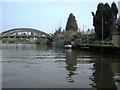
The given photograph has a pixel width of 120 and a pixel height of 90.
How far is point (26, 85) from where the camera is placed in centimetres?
1470

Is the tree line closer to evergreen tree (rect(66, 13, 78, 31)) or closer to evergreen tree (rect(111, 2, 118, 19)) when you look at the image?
evergreen tree (rect(111, 2, 118, 19))

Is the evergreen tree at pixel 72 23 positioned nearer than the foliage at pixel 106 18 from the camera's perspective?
No

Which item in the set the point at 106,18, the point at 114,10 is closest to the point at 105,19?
the point at 106,18

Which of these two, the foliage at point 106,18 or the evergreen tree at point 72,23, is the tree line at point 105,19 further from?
the evergreen tree at point 72,23

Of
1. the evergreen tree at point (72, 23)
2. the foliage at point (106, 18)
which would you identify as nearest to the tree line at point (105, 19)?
the foliage at point (106, 18)

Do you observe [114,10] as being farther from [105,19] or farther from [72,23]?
[72,23]

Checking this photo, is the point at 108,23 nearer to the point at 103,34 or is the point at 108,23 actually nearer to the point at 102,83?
the point at 103,34

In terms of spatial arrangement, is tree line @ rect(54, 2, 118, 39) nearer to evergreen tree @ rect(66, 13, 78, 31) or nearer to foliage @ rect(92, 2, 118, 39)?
foliage @ rect(92, 2, 118, 39)

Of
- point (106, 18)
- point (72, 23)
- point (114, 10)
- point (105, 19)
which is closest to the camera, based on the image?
point (114, 10)

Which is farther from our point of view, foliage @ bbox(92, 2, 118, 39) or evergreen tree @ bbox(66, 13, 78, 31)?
evergreen tree @ bbox(66, 13, 78, 31)

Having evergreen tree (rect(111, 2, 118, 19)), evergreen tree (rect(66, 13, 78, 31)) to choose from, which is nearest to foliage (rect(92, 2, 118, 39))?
evergreen tree (rect(111, 2, 118, 19))

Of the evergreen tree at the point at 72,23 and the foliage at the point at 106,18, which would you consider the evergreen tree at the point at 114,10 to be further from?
the evergreen tree at the point at 72,23

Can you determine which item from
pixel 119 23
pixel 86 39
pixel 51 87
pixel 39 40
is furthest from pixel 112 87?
pixel 39 40

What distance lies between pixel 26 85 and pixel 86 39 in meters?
85.4
